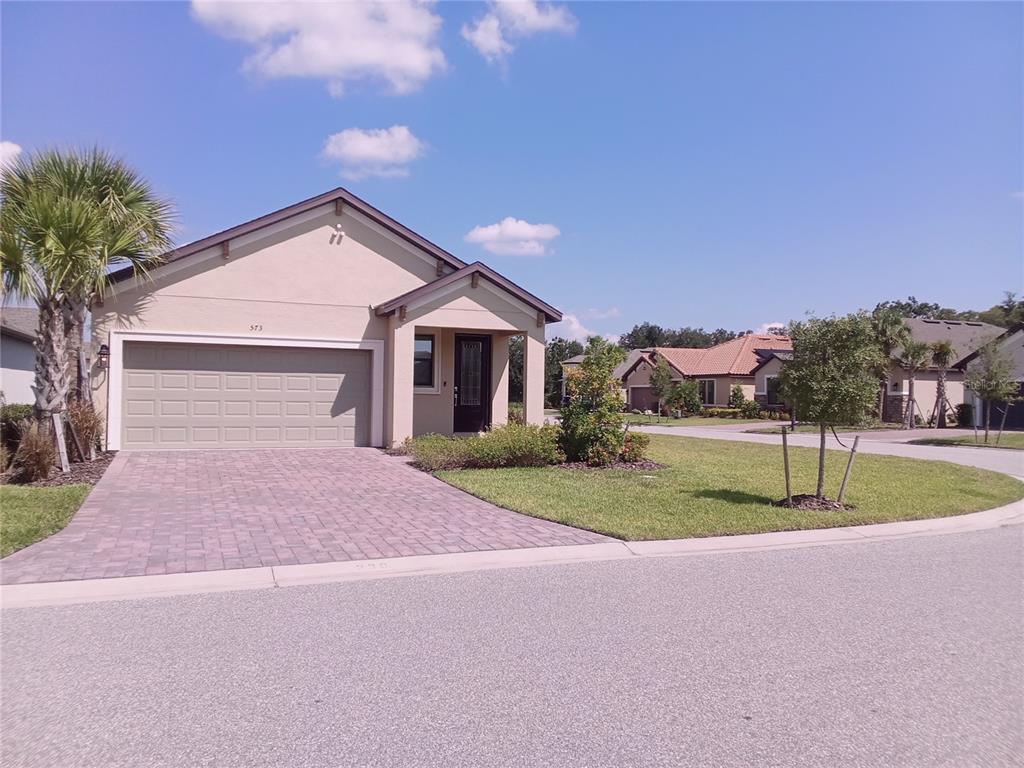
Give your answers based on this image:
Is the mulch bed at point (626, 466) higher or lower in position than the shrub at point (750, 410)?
lower

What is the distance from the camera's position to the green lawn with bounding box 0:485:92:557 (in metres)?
8.20

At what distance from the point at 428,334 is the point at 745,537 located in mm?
11334

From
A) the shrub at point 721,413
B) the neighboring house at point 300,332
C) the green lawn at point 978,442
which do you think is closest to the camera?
the neighboring house at point 300,332

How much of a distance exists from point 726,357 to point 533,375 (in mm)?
36173

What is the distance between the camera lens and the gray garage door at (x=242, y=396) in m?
16.3

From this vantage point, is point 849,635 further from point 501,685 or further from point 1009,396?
point 1009,396

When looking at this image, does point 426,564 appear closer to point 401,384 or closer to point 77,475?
point 77,475

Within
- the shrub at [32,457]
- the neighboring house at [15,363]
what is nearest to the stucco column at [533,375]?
the shrub at [32,457]

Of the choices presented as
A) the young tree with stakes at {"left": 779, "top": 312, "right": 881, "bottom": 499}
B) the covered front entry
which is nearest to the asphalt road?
the young tree with stakes at {"left": 779, "top": 312, "right": 881, "bottom": 499}

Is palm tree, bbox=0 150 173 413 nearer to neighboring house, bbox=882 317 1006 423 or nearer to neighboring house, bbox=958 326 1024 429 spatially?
neighboring house, bbox=958 326 1024 429

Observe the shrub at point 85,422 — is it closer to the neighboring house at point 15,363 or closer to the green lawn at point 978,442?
the neighboring house at point 15,363

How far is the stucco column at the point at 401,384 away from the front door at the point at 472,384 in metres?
2.46

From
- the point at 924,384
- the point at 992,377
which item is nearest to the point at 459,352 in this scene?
the point at 992,377

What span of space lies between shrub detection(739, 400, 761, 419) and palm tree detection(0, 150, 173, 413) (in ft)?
117
